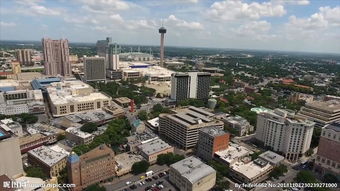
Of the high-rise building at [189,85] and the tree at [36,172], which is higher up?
the high-rise building at [189,85]

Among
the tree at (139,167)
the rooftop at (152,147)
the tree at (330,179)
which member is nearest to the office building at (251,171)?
the tree at (330,179)

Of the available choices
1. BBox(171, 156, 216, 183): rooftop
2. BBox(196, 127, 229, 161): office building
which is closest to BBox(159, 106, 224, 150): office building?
BBox(196, 127, 229, 161): office building

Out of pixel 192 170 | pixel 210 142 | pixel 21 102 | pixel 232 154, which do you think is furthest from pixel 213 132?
pixel 21 102

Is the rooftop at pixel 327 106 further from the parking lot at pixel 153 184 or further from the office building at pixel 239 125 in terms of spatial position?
the parking lot at pixel 153 184

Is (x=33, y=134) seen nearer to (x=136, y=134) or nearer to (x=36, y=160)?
(x=36, y=160)

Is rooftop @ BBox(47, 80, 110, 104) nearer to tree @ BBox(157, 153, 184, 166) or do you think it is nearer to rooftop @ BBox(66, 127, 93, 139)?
rooftop @ BBox(66, 127, 93, 139)

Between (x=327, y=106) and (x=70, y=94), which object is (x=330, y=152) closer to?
(x=327, y=106)
